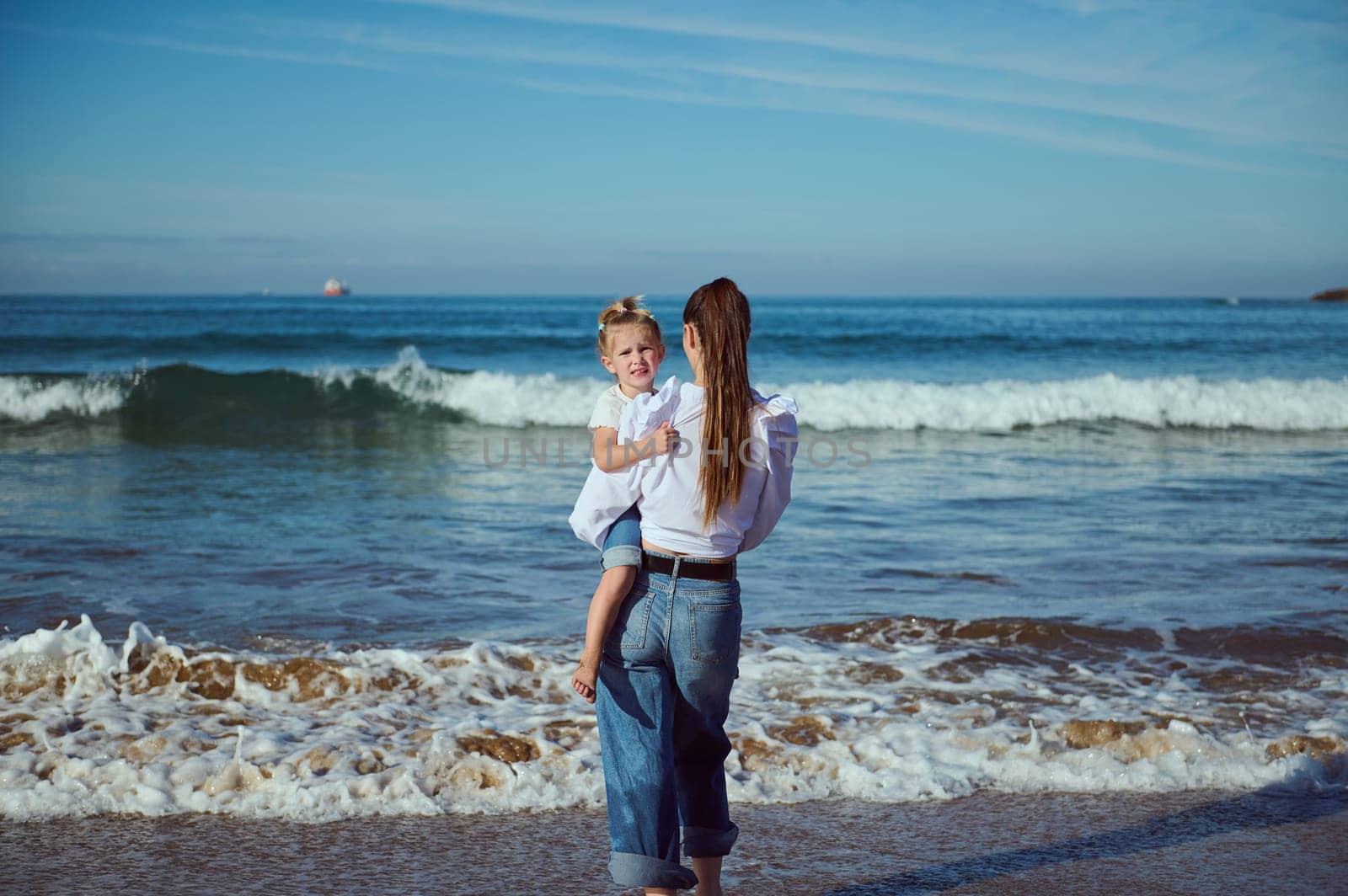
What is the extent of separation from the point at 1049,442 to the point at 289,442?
10220mm

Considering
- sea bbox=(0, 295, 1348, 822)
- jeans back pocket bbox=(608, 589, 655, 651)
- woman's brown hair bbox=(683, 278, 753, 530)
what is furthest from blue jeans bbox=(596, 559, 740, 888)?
sea bbox=(0, 295, 1348, 822)

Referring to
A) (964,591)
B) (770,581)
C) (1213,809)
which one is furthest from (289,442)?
(1213,809)

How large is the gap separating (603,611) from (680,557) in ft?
0.73

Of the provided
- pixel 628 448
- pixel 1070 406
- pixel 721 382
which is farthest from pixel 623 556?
pixel 1070 406

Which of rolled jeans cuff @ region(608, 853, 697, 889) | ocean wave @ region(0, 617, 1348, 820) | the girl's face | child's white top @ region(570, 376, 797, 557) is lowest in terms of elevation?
ocean wave @ region(0, 617, 1348, 820)

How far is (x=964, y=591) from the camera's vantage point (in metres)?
6.93

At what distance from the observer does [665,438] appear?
2.55 m

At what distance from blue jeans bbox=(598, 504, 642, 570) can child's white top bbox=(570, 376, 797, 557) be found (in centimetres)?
2

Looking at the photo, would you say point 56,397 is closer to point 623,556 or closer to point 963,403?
point 963,403

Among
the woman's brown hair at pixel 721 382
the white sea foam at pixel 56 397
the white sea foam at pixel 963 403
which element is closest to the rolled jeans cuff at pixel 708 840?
the woman's brown hair at pixel 721 382

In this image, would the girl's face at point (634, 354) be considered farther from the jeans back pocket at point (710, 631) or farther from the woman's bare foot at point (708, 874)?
the woman's bare foot at point (708, 874)

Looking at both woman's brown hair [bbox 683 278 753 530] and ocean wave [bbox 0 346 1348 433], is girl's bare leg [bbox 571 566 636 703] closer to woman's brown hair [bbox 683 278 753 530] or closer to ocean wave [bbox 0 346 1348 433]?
woman's brown hair [bbox 683 278 753 530]

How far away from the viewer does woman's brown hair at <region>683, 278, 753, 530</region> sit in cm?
257

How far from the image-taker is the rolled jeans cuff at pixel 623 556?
261 cm
